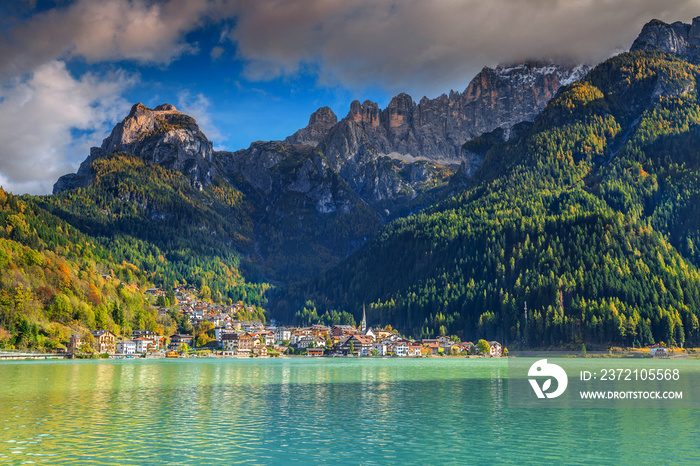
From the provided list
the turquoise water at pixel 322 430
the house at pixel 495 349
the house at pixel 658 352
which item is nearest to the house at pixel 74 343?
the turquoise water at pixel 322 430

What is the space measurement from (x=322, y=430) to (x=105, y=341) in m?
150

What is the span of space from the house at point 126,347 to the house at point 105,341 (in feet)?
3.85

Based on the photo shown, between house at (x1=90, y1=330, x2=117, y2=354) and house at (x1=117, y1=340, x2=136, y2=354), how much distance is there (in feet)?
3.85

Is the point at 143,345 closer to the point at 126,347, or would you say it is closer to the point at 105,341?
the point at 126,347

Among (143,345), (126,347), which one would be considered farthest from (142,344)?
(126,347)

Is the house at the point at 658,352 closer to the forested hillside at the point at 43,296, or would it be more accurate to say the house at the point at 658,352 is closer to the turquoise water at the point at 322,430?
the turquoise water at the point at 322,430

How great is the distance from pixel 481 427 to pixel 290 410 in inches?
680

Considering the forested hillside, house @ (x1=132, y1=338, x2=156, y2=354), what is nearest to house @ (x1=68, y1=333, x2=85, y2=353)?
the forested hillside

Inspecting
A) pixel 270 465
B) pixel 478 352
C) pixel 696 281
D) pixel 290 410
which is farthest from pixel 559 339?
pixel 270 465

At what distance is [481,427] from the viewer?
44.2 metres

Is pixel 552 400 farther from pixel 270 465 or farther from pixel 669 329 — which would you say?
pixel 669 329

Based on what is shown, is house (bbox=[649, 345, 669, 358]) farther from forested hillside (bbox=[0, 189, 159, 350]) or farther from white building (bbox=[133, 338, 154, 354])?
forested hillside (bbox=[0, 189, 159, 350])

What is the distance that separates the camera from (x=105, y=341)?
578 ft

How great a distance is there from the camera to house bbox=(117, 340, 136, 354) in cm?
18288
